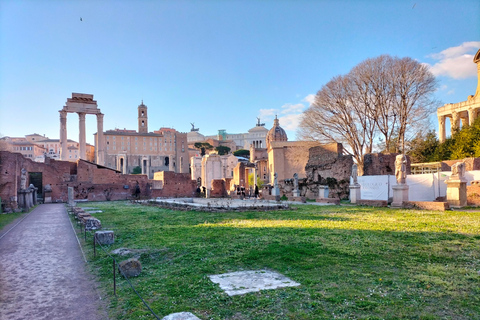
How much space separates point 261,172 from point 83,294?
62.9m

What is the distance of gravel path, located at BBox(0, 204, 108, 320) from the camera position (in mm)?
3973

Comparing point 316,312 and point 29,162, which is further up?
point 29,162

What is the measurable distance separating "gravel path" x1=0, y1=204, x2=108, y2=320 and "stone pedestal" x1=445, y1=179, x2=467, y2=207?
45.5 ft

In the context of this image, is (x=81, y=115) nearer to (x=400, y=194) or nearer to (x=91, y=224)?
(x=91, y=224)

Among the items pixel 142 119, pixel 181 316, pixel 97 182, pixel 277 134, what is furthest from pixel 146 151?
pixel 181 316

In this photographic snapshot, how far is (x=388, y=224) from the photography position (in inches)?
364

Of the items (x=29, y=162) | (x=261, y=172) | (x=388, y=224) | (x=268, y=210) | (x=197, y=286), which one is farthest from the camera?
(x=261, y=172)

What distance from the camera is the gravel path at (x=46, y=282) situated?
3973 mm

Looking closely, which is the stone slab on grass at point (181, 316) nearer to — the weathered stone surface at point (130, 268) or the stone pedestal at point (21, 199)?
the weathered stone surface at point (130, 268)

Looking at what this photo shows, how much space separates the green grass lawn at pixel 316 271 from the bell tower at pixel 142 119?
4120 inches

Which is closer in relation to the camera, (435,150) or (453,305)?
(453,305)

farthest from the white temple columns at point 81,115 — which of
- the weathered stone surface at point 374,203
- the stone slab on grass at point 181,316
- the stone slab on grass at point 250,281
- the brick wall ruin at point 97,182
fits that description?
the stone slab on grass at point 181,316


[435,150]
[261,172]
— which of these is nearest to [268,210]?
[435,150]

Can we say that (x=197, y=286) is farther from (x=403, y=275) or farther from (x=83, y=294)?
(x=403, y=275)
